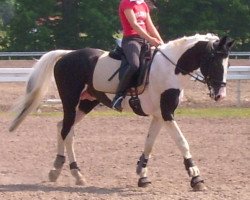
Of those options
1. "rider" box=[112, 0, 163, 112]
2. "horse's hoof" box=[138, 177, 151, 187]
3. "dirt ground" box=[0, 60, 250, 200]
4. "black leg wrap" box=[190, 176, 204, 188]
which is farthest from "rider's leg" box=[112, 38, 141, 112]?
"black leg wrap" box=[190, 176, 204, 188]

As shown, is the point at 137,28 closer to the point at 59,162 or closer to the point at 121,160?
the point at 59,162

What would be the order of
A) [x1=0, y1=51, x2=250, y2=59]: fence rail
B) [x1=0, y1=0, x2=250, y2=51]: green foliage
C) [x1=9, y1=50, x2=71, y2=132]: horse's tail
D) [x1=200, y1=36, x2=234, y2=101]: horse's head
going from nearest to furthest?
[x1=200, y1=36, x2=234, y2=101]: horse's head, [x1=9, y1=50, x2=71, y2=132]: horse's tail, [x1=0, y1=51, x2=250, y2=59]: fence rail, [x1=0, y1=0, x2=250, y2=51]: green foliage

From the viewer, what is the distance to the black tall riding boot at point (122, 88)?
1056 centimetres

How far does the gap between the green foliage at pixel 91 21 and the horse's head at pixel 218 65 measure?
108 ft

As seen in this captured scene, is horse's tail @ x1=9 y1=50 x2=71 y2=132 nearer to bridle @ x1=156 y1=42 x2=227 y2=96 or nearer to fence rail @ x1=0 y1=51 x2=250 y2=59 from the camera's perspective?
bridle @ x1=156 y1=42 x2=227 y2=96

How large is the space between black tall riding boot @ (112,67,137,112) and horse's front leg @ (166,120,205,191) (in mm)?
796

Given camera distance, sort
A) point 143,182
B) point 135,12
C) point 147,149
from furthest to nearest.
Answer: point 147,149 < point 135,12 < point 143,182

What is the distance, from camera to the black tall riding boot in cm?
1056

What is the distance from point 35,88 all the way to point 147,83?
6.12ft

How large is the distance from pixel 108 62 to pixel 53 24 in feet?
111

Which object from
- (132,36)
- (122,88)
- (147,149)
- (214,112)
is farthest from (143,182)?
(214,112)

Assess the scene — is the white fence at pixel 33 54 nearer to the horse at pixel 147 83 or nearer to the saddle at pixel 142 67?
the horse at pixel 147 83

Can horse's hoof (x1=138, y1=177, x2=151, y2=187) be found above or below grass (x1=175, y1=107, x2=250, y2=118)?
above

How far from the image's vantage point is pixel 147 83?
417 inches
